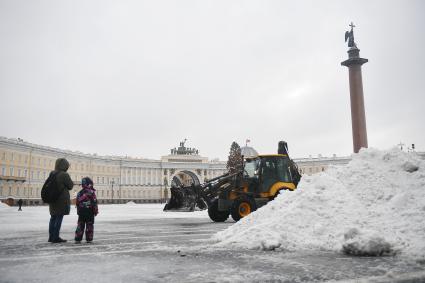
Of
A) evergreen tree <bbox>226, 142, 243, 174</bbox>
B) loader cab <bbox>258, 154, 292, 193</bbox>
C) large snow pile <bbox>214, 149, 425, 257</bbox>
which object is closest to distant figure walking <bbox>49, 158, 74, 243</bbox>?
large snow pile <bbox>214, 149, 425, 257</bbox>

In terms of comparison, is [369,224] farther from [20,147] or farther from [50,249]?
[20,147]

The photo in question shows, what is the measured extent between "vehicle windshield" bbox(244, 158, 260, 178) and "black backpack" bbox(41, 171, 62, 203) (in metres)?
8.08

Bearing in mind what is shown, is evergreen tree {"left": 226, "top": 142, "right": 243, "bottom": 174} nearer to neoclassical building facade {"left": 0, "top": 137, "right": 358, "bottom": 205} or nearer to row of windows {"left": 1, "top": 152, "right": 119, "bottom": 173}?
neoclassical building facade {"left": 0, "top": 137, "right": 358, "bottom": 205}

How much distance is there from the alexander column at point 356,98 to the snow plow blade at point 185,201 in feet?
33.9

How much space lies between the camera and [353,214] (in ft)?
24.3

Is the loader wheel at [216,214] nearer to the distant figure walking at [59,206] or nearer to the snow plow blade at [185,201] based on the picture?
the snow plow blade at [185,201]

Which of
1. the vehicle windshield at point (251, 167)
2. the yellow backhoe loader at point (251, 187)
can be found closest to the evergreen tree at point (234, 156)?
the yellow backhoe loader at point (251, 187)

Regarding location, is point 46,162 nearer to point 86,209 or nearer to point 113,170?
point 113,170

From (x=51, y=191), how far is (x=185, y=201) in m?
9.40

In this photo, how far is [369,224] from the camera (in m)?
6.92

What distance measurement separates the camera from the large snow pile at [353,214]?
6207 mm

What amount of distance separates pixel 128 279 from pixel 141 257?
1622 mm

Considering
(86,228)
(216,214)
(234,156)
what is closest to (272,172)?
(216,214)

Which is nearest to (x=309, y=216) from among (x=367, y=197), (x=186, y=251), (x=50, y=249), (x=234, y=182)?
(x=367, y=197)
